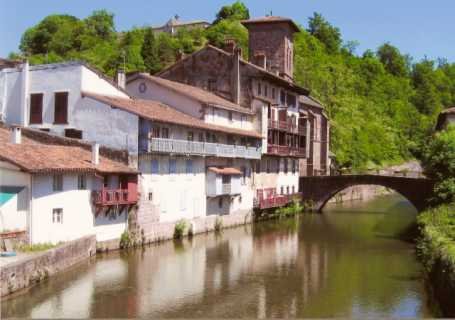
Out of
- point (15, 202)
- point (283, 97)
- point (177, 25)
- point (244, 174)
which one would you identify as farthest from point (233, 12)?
point (15, 202)

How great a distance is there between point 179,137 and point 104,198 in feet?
32.0

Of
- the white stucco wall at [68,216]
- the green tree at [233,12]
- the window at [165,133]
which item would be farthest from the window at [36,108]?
the green tree at [233,12]

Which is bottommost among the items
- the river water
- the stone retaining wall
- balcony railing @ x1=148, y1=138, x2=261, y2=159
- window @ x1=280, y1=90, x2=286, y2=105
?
the river water

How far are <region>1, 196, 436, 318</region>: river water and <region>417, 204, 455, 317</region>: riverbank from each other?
0.80m

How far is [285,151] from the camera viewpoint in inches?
2400

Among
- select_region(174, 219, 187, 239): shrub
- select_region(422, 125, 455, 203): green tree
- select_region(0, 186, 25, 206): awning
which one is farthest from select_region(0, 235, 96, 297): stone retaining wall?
select_region(422, 125, 455, 203): green tree

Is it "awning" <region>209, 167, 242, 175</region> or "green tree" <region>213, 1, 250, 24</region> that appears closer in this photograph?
"awning" <region>209, 167, 242, 175</region>

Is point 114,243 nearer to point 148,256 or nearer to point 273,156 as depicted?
point 148,256

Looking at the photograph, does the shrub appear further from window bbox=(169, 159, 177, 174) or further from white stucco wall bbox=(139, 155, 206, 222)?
window bbox=(169, 159, 177, 174)

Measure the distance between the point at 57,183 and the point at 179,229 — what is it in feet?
39.6

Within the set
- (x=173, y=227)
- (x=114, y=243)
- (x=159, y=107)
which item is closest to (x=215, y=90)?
(x=159, y=107)

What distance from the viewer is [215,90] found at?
56.8 m

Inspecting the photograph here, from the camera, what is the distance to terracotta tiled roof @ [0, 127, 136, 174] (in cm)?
2992

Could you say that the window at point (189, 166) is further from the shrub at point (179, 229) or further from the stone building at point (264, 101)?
the stone building at point (264, 101)
